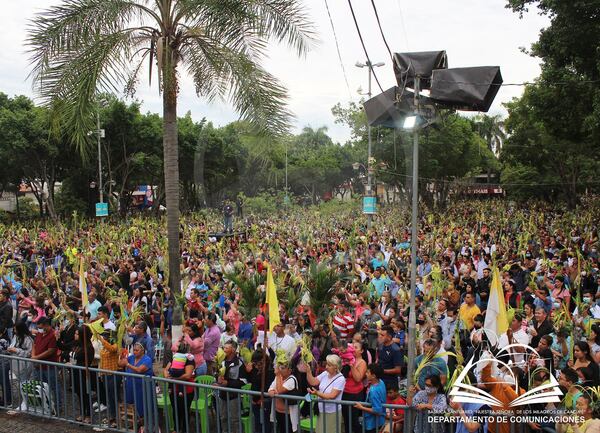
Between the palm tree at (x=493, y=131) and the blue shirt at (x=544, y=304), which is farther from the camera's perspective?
the palm tree at (x=493, y=131)

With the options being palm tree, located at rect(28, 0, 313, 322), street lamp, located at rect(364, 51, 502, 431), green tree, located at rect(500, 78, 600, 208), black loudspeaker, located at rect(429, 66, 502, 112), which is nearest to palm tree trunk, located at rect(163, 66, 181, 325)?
palm tree, located at rect(28, 0, 313, 322)

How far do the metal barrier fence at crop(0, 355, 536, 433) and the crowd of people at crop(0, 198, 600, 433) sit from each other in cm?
3

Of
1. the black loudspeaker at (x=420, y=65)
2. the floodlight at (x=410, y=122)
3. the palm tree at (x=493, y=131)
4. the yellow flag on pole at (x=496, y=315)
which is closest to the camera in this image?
the floodlight at (x=410, y=122)

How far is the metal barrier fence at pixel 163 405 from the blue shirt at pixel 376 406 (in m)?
0.05

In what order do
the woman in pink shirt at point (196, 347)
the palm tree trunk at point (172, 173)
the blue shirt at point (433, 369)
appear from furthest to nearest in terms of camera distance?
the palm tree trunk at point (172, 173)
the woman in pink shirt at point (196, 347)
the blue shirt at point (433, 369)

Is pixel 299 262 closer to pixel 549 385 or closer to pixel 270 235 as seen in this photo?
pixel 270 235

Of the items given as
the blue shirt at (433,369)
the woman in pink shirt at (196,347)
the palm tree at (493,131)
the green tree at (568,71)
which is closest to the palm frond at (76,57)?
the woman in pink shirt at (196,347)

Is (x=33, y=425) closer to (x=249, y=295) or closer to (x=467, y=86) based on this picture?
(x=249, y=295)

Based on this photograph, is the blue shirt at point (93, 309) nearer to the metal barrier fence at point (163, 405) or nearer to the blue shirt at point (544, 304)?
the metal barrier fence at point (163, 405)

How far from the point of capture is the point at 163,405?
6613 mm

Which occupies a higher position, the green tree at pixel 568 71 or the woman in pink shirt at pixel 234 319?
the green tree at pixel 568 71

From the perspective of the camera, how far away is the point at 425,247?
665 inches

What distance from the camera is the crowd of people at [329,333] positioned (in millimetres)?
5605

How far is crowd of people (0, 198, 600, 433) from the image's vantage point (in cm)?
561
